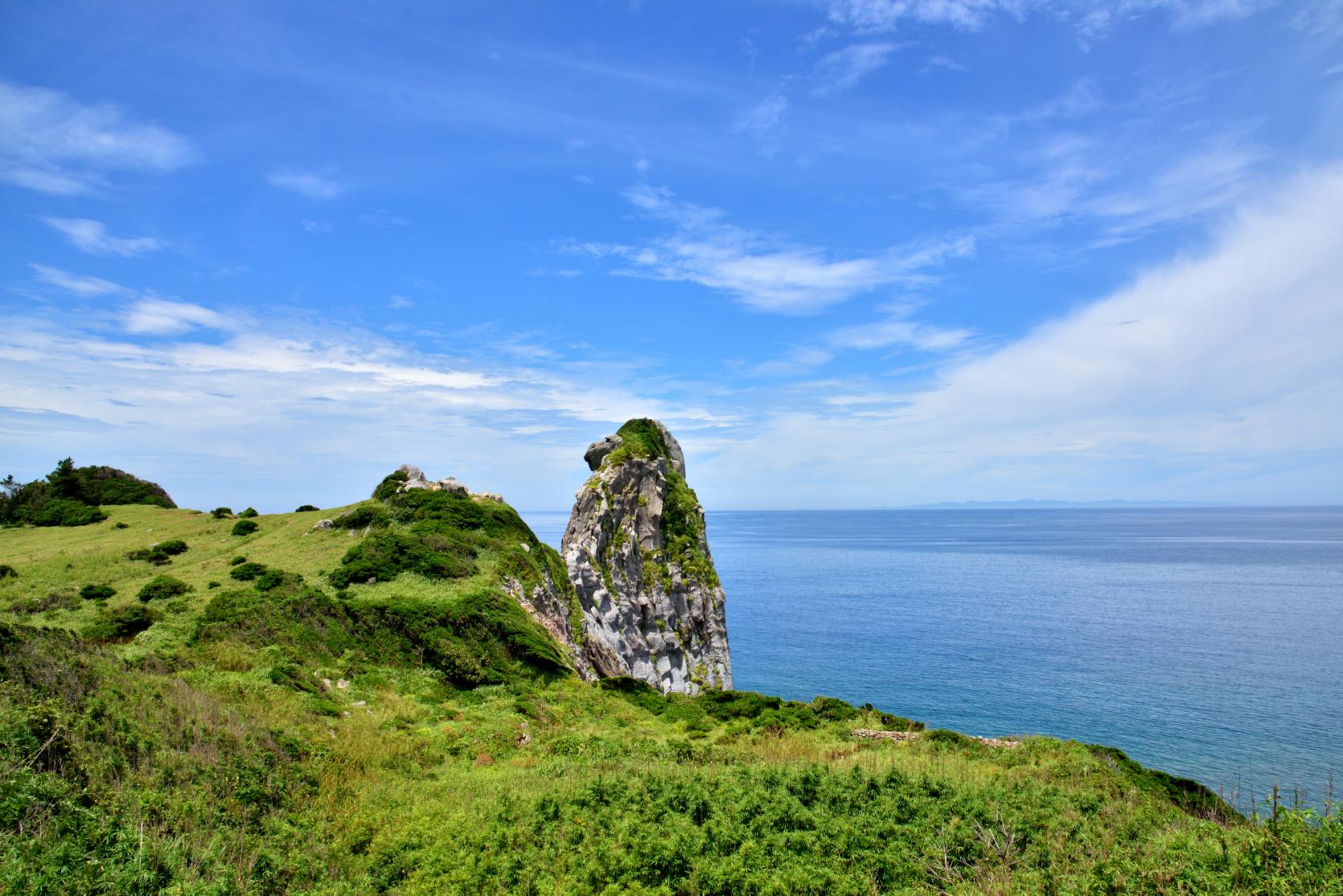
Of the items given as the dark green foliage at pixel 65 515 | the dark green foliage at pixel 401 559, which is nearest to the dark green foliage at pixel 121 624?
the dark green foliage at pixel 401 559

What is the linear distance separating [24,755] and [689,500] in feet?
166

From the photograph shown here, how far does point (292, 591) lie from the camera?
31.4 m

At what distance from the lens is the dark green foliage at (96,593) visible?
30584mm

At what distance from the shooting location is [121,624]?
26.2 metres

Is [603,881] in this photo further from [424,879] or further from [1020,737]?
[1020,737]

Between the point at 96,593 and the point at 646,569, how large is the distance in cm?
3393

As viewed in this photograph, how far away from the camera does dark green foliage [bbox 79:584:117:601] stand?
30584 mm

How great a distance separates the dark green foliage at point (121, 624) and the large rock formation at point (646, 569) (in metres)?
24.4

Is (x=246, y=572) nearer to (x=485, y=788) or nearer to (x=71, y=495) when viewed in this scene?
(x=485, y=788)

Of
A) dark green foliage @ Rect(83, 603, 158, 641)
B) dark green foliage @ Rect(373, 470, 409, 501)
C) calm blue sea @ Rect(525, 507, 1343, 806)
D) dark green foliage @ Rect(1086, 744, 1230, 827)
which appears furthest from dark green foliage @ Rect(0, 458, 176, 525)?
dark green foliage @ Rect(1086, 744, 1230, 827)

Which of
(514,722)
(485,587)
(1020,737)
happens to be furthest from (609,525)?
(1020,737)

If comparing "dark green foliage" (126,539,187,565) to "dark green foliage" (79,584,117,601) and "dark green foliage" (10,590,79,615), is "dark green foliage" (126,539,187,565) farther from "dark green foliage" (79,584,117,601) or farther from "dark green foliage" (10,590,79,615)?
"dark green foliage" (10,590,79,615)

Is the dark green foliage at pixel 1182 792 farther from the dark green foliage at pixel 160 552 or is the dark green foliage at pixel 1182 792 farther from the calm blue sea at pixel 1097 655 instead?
the dark green foliage at pixel 160 552

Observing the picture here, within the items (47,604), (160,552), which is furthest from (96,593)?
(160,552)
